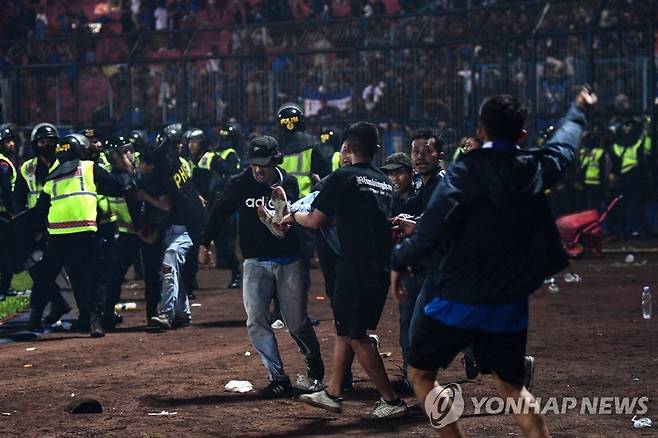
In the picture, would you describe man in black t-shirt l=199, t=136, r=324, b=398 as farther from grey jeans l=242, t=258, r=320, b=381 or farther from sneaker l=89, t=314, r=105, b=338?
sneaker l=89, t=314, r=105, b=338

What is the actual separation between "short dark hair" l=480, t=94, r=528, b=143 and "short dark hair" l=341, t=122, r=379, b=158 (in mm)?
2322

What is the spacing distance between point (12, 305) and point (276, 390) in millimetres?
7301

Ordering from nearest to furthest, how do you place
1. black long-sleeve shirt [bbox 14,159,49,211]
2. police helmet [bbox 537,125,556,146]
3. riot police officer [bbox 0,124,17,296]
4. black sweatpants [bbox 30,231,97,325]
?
black sweatpants [bbox 30,231,97,325] < black long-sleeve shirt [bbox 14,159,49,211] < riot police officer [bbox 0,124,17,296] < police helmet [bbox 537,125,556,146]

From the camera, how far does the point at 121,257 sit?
533 inches

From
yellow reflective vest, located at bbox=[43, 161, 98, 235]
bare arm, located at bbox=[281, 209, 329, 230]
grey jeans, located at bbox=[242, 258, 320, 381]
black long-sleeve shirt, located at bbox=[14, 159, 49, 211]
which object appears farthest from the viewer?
black long-sleeve shirt, located at bbox=[14, 159, 49, 211]

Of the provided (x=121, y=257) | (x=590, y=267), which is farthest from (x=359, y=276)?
(x=590, y=267)

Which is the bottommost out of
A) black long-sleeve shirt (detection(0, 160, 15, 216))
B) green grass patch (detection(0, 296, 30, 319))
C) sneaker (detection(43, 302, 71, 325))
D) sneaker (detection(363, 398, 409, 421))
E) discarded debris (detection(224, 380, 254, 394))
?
green grass patch (detection(0, 296, 30, 319))

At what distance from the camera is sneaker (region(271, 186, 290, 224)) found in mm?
9014

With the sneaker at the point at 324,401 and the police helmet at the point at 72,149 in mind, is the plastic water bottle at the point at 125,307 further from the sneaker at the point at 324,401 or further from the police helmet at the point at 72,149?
the sneaker at the point at 324,401

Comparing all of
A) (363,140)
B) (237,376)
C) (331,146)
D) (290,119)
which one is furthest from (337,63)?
(363,140)

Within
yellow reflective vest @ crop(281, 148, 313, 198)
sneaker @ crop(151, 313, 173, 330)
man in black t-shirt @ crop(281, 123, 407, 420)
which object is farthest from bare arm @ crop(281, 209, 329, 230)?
yellow reflective vest @ crop(281, 148, 313, 198)

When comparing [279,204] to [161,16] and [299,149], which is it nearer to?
[299,149]

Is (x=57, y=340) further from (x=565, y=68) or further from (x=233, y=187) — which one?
(x=565, y=68)

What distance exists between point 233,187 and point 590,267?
10.4 m
